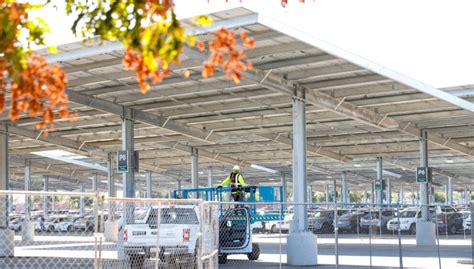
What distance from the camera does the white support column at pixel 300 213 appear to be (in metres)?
22.8

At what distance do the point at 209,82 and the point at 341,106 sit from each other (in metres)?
4.53

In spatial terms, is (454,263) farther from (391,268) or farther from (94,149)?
(94,149)

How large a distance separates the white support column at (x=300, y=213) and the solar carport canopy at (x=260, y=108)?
711mm

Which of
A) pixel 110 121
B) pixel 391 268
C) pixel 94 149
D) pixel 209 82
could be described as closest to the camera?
pixel 391 268

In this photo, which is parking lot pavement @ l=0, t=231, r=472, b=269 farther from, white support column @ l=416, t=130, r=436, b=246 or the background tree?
the background tree

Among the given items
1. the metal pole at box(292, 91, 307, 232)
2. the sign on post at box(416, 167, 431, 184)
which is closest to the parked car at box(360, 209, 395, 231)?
the metal pole at box(292, 91, 307, 232)

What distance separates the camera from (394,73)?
23.1 m

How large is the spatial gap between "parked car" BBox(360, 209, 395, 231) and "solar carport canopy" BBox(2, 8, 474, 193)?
3590 millimetres

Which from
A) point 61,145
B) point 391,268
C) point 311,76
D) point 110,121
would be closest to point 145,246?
point 391,268

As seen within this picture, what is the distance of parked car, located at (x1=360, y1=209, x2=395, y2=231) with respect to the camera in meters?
22.3

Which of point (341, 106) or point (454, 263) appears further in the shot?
point (341, 106)

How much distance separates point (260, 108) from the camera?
2992cm

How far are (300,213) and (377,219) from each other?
342 centimetres

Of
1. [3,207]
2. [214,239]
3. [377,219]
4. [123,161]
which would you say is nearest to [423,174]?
[377,219]
